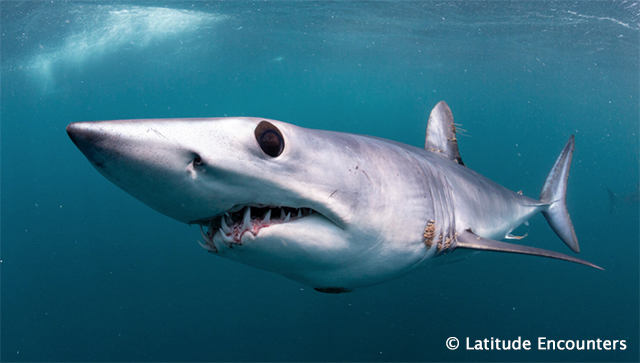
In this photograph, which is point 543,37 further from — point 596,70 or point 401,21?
point 596,70

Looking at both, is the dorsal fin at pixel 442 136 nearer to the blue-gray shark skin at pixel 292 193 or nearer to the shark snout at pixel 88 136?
the blue-gray shark skin at pixel 292 193

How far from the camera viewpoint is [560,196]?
4.66 m

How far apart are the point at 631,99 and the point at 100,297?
4823 centimetres

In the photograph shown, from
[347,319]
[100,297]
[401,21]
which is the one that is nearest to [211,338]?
[347,319]

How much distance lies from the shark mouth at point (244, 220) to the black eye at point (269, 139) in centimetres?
26

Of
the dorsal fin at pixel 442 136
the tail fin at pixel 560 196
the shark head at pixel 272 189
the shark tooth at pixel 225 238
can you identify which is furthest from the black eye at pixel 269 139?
the tail fin at pixel 560 196

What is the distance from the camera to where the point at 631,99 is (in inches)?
1396

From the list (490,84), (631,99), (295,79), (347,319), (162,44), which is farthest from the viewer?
(295,79)

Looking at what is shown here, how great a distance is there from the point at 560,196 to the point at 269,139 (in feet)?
15.6

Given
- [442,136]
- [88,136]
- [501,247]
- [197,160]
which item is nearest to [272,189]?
[197,160]

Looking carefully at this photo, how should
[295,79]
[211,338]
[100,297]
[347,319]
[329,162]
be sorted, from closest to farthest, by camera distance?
1. [329,162]
2. [347,319]
3. [211,338]
4. [100,297]
5. [295,79]

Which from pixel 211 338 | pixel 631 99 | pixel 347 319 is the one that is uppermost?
pixel 631 99

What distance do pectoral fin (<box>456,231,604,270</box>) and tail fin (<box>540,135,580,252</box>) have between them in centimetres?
266

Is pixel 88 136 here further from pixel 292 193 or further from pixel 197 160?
pixel 292 193
